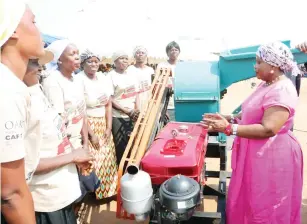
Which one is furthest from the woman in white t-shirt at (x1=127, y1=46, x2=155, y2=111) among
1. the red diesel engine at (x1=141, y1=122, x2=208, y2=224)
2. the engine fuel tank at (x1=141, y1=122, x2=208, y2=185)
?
the engine fuel tank at (x1=141, y1=122, x2=208, y2=185)

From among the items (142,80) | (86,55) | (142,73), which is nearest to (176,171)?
(86,55)

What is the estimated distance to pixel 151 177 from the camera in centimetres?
210

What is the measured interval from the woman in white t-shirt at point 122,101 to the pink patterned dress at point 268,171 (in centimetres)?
173

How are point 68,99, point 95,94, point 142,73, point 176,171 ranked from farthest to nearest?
point 142,73
point 95,94
point 68,99
point 176,171

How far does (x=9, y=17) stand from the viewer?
116 cm

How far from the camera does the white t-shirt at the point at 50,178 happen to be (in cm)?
178

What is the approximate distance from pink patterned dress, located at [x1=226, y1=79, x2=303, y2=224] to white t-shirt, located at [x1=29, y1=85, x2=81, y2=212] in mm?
1342

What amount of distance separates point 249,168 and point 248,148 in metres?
0.15

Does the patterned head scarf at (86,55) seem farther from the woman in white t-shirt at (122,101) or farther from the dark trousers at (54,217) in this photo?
the dark trousers at (54,217)

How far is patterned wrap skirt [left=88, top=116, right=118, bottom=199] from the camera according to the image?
3.59 m

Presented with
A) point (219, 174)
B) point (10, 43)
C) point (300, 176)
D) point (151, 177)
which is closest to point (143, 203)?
point (151, 177)

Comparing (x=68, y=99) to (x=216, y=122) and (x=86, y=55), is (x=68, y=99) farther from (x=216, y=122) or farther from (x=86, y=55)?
(x=216, y=122)

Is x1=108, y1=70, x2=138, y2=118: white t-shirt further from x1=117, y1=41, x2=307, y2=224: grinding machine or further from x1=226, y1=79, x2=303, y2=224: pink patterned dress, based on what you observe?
x1=226, y1=79, x2=303, y2=224: pink patterned dress

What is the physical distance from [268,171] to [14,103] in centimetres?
189
